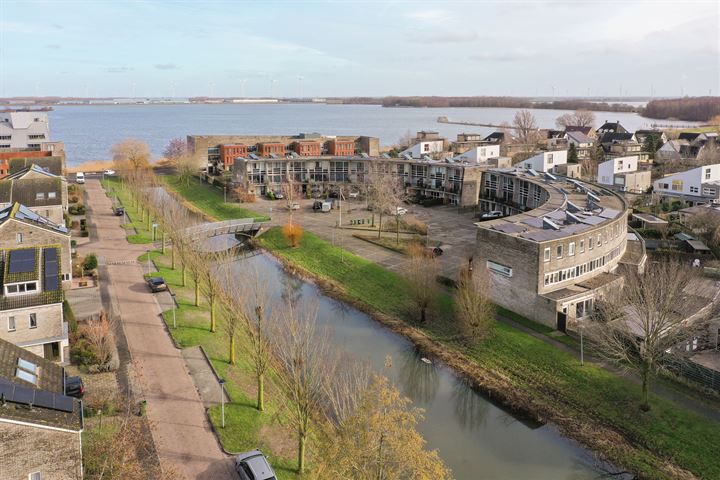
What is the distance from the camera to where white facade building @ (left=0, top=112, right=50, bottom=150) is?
87625 millimetres

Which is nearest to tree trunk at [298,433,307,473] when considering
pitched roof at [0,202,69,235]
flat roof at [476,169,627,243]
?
flat roof at [476,169,627,243]

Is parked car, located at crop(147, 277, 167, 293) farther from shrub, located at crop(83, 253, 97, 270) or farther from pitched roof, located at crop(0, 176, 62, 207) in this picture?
pitched roof, located at crop(0, 176, 62, 207)

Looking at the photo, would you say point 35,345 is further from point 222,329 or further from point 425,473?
point 425,473

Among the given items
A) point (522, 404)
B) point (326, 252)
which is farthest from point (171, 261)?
point (522, 404)

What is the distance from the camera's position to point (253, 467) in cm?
1908

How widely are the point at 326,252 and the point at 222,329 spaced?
18.3 meters

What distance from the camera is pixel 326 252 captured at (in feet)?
163

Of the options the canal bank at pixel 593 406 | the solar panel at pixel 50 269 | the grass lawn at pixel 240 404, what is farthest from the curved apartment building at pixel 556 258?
the solar panel at pixel 50 269

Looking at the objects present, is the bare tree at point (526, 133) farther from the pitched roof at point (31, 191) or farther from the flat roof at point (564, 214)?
the pitched roof at point (31, 191)

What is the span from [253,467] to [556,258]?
72.5 ft

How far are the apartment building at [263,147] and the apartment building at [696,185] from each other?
155 feet

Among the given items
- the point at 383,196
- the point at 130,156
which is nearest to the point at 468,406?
the point at 383,196

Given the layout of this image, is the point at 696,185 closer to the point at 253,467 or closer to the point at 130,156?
the point at 253,467

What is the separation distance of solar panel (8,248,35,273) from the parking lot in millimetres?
25000
